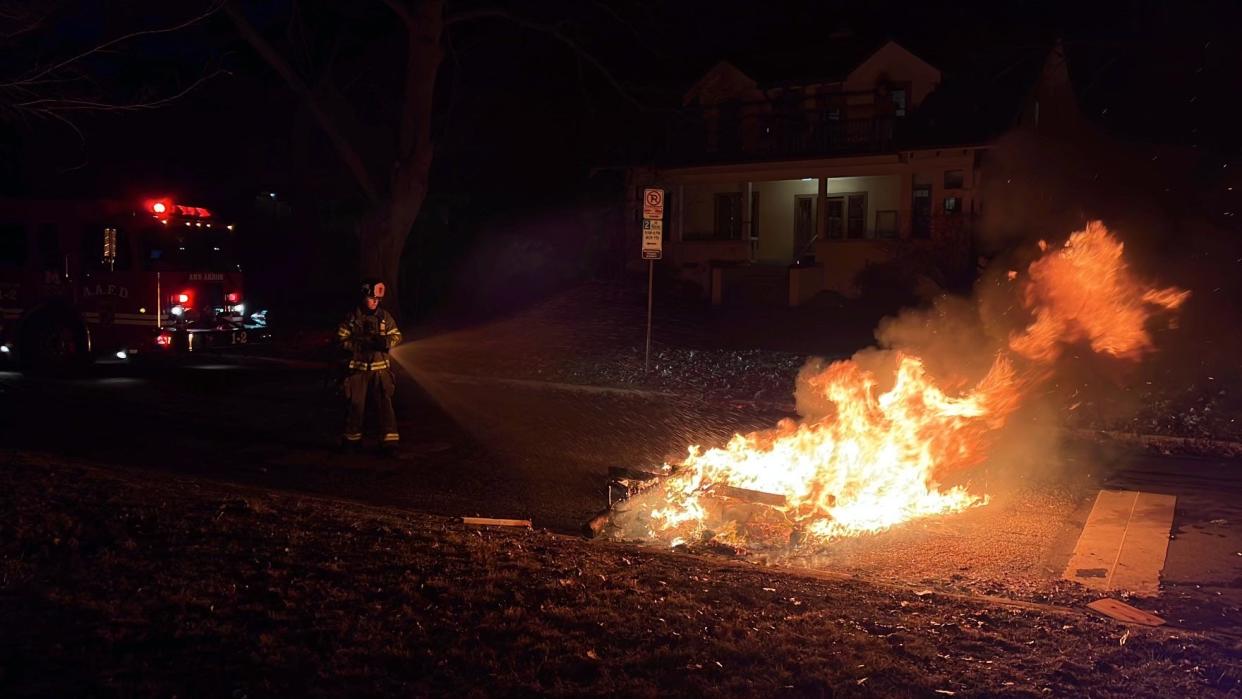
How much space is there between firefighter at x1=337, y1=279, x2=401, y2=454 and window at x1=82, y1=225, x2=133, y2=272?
7.52 m

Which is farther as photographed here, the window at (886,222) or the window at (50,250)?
the window at (886,222)

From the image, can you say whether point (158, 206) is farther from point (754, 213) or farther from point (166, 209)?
point (754, 213)

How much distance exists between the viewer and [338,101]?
1272 inches

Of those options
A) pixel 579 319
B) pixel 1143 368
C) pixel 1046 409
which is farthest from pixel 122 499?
pixel 579 319

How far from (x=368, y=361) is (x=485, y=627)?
5.63 metres

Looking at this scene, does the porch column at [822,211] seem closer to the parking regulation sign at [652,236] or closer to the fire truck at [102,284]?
the parking regulation sign at [652,236]

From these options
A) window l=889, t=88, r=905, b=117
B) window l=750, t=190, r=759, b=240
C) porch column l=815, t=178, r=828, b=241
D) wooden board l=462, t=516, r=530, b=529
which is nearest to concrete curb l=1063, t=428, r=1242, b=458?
wooden board l=462, t=516, r=530, b=529

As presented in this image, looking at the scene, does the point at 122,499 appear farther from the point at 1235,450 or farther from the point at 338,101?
the point at 338,101

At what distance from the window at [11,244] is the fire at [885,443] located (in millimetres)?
12886

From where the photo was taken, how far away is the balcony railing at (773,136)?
2745 centimetres

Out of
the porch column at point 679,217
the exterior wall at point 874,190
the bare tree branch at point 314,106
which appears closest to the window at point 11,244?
the bare tree branch at point 314,106

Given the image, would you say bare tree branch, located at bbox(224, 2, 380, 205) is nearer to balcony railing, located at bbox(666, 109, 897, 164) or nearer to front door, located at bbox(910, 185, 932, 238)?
balcony railing, located at bbox(666, 109, 897, 164)

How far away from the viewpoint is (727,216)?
107 feet

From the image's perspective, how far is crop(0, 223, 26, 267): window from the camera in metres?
15.6
